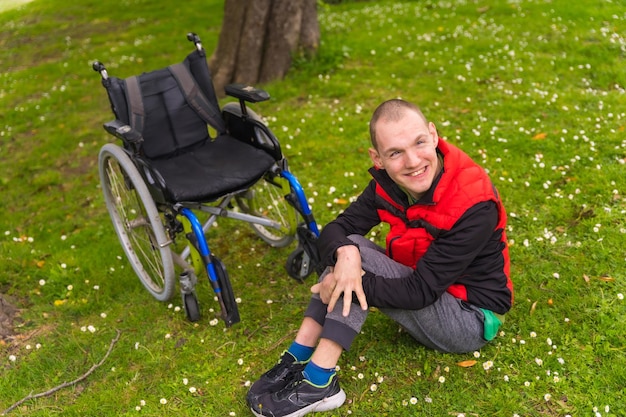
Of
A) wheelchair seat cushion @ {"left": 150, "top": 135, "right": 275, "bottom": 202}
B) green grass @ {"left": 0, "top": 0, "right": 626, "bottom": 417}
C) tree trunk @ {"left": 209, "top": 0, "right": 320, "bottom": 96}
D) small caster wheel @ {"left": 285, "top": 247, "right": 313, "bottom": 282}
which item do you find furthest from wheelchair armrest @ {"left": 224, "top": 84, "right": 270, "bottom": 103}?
tree trunk @ {"left": 209, "top": 0, "right": 320, "bottom": 96}

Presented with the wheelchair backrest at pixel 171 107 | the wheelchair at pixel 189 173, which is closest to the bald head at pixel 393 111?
the wheelchair at pixel 189 173

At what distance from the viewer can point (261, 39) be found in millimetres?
7340

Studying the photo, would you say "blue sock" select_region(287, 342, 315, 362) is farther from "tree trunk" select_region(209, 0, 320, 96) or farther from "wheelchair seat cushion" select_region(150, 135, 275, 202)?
"tree trunk" select_region(209, 0, 320, 96)

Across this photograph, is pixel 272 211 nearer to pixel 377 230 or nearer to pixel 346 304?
pixel 377 230

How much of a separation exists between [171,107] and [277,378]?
8.01ft

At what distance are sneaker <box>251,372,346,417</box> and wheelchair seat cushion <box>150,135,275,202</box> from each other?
56.4 inches

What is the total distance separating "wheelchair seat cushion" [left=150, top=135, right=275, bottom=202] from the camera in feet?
12.4

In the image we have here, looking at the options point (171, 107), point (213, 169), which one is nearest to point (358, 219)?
point (213, 169)

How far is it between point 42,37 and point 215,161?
1031cm

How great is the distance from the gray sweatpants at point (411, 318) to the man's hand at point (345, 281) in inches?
3.0

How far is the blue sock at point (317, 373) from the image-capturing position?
9.70 ft

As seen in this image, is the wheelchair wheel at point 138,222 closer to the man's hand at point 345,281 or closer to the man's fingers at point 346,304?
the man's hand at point 345,281

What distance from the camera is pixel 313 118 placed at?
6664 mm

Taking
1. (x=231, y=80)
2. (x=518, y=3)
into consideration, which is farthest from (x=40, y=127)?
(x=518, y=3)
